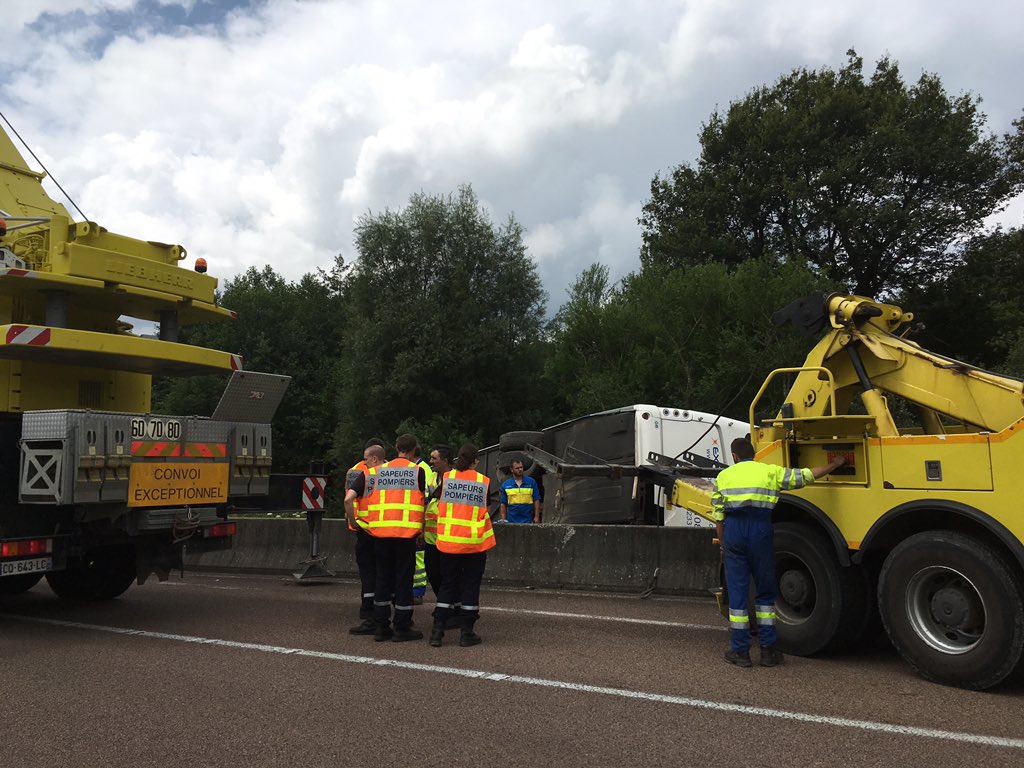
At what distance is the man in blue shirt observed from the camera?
12.4 meters

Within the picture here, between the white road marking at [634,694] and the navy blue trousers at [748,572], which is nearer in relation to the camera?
the white road marking at [634,694]

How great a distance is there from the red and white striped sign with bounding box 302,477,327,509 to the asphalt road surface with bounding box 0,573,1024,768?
2.84 meters

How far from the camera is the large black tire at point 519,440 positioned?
14.0 meters

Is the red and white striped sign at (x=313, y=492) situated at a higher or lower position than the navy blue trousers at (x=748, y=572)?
higher

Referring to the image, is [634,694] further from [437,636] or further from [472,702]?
[437,636]

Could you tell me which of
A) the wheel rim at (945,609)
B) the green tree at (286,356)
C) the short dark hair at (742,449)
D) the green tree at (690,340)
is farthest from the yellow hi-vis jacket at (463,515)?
the green tree at (286,356)

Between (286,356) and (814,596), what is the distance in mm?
40982

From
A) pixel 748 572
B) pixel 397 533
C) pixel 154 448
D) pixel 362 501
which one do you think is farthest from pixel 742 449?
pixel 154 448

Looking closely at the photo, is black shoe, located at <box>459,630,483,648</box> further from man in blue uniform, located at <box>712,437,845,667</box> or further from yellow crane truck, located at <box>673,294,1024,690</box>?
yellow crane truck, located at <box>673,294,1024,690</box>

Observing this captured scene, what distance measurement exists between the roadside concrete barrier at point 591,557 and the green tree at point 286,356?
28434 mm

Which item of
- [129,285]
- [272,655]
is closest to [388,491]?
[272,655]

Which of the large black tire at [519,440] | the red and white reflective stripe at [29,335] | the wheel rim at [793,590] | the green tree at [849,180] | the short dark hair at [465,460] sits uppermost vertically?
the green tree at [849,180]

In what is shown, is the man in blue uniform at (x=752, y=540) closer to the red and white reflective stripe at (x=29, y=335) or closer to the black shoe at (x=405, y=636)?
the black shoe at (x=405, y=636)

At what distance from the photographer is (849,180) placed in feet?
103
